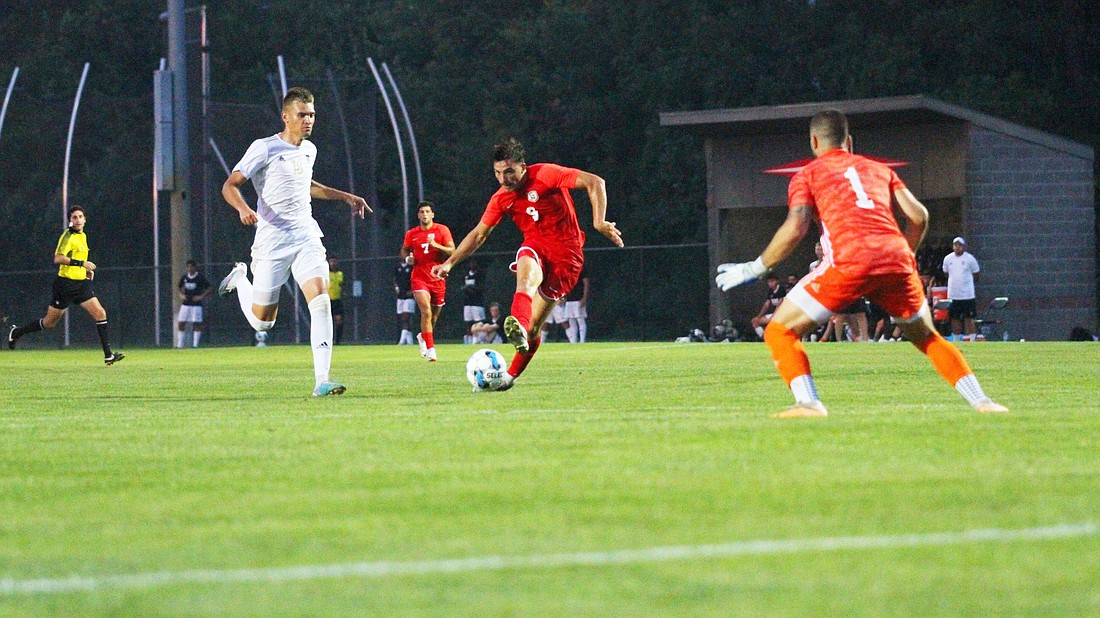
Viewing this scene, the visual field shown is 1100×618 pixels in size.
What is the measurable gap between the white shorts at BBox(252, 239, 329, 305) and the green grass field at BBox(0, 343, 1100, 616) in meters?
2.18

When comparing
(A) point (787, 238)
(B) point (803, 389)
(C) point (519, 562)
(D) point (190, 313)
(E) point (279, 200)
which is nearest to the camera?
(C) point (519, 562)

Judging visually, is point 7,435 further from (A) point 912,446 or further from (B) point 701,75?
(B) point 701,75

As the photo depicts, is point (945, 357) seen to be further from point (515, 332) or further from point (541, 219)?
point (541, 219)

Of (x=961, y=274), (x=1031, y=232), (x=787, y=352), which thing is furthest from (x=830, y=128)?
(x=1031, y=232)

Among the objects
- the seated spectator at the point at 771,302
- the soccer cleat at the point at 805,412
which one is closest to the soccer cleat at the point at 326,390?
the soccer cleat at the point at 805,412

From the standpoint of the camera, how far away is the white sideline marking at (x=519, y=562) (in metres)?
4.59

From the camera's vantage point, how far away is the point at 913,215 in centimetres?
993

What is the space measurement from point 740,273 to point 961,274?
2205 centimetres

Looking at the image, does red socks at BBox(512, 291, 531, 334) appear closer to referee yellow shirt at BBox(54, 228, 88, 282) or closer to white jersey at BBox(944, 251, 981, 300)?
referee yellow shirt at BBox(54, 228, 88, 282)

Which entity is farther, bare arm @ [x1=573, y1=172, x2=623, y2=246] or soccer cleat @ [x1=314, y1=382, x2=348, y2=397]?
bare arm @ [x1=573, y1=172, x2=623, y2=246]

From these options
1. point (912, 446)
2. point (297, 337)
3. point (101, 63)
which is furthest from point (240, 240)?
point (912, 446)

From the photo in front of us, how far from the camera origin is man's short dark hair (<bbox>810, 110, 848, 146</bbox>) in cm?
1025

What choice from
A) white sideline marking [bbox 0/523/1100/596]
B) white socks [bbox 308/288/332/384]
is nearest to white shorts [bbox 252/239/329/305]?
white socks [bbox 308/288/332/384]

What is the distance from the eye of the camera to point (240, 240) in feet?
144
